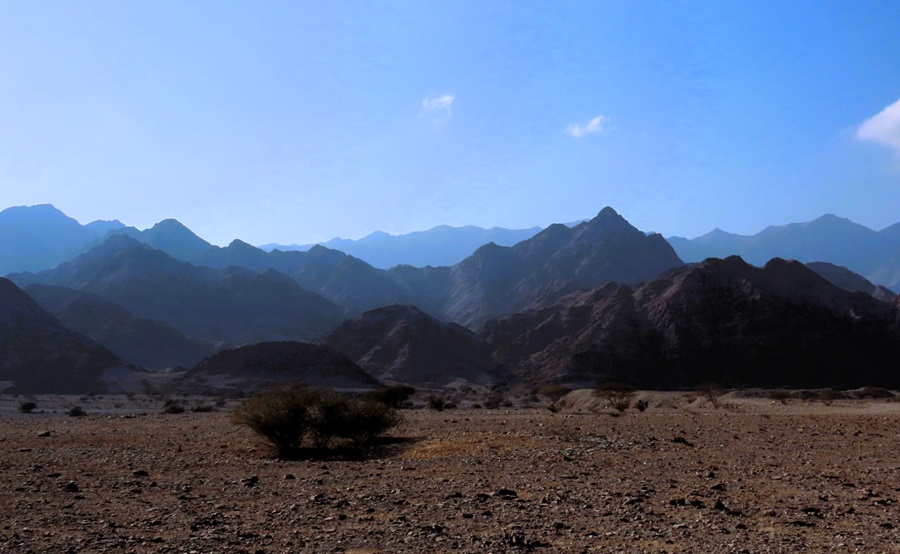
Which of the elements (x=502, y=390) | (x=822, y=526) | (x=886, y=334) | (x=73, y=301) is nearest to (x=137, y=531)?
(x=822, y=526)

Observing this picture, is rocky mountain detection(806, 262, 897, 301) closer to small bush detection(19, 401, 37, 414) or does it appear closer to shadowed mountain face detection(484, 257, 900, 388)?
shadowed mountain face detection(484, 257, 900, 388)

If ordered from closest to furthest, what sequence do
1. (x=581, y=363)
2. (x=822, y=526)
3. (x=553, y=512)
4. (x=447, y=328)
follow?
(x=822, y=526) → (x=553, y=512) → (x=581, y=363) → (x=447, y=328)

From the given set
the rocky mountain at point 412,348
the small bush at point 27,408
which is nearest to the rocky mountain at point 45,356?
the rocky mountain at point 412,348

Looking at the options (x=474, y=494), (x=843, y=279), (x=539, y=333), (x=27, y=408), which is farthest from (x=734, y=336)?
(x=843, y=279)

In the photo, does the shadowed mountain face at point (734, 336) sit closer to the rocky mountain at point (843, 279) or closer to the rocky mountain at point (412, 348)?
the rocky mountain at point (412, 348)

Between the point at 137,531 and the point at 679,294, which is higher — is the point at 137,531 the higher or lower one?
the lower one

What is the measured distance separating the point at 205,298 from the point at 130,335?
126 feet

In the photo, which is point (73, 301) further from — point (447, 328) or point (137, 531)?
point (137, 531)

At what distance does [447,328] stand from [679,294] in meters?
35.8

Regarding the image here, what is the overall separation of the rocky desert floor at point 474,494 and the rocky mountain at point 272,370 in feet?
195

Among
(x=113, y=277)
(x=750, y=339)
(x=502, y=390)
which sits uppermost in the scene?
(x=113, y=277)

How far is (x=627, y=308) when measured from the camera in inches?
3784

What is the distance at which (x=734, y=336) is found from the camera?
83.4 meters

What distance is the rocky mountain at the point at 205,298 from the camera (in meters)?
153
